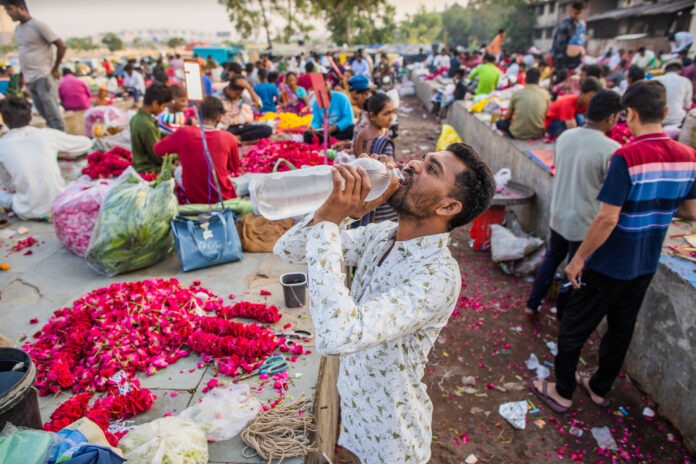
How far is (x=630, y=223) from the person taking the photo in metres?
2.68

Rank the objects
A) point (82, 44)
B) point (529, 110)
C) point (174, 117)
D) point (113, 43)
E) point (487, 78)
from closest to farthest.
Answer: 1. point (174, 117)
2. point (529, 110)
3. point (487, 78)
4. point (113, 43)
5. point (82, 44)

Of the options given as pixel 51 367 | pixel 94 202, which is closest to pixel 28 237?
pixel 94 202

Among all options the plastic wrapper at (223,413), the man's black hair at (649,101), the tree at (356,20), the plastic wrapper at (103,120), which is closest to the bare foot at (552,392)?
the man's black hair at (649,101)

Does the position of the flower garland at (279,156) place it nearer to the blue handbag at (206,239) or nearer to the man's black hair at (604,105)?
the blue handbag at (206,239)

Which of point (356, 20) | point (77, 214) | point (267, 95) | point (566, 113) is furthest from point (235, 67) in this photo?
point (356, 20)

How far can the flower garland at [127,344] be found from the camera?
94.8 inches

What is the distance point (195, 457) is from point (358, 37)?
172 ft

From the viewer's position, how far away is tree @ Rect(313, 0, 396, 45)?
44.4 m

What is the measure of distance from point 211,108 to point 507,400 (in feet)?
13.6

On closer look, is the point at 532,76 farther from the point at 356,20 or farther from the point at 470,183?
the point at 356,20

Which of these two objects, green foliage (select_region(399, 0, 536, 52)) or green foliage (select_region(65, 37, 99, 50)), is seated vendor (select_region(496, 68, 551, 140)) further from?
green foliage (select_region(65, 37, 99, 50))

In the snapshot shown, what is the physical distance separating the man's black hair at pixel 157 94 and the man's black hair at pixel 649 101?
16.9 ft

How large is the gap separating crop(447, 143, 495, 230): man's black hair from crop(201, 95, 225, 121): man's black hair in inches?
144

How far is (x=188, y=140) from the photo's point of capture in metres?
4.30
